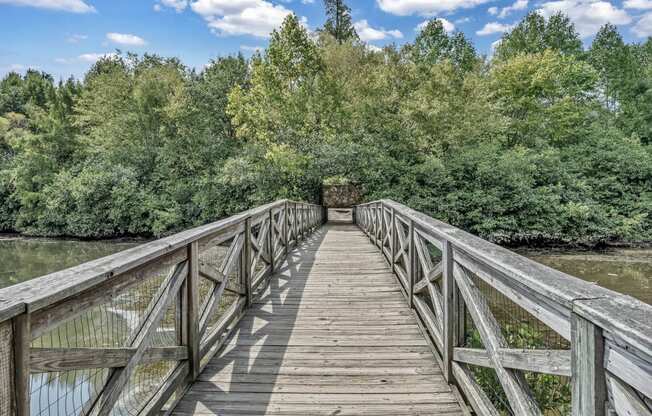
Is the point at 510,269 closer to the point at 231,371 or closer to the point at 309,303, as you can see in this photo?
the point at 231,371

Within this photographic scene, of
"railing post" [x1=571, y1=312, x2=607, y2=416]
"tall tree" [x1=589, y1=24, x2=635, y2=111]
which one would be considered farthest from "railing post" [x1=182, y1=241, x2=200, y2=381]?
"tall tree" [x1=589, y1=24, x2=635, y2=111]

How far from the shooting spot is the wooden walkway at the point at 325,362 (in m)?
2.08

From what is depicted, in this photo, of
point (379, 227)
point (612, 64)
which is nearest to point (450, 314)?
point (379, 227)

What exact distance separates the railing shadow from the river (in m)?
8.35

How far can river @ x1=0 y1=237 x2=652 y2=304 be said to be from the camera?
380 inches

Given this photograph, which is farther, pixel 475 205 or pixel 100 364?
pixel 475 205

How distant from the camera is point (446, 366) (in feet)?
7.63

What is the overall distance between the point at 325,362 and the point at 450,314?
0.92 meters

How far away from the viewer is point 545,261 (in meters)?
12.2

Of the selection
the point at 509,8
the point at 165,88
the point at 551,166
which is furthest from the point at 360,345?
the point at 509,8

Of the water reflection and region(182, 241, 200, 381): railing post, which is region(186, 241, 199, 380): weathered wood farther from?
the water reflection

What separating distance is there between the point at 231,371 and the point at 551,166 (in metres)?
17.6

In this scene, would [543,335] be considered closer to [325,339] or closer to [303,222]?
[325,339]

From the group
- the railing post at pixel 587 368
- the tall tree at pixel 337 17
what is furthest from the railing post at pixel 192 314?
the tall tree at pixel 337 17
